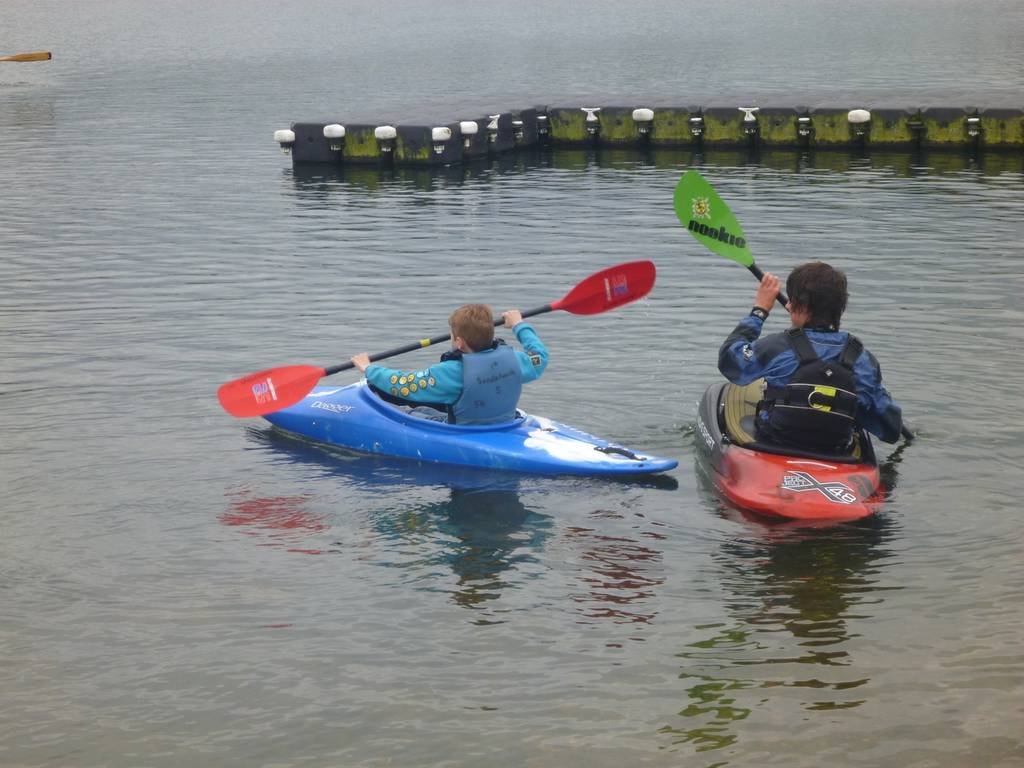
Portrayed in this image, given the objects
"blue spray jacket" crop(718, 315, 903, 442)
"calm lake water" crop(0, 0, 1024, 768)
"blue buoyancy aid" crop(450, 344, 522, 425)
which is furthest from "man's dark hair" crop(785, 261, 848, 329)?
"blue buoyancy aid" crop(450, 344, 522, 425)

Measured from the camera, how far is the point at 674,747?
255 inches

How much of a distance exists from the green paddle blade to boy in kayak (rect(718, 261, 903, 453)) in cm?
178

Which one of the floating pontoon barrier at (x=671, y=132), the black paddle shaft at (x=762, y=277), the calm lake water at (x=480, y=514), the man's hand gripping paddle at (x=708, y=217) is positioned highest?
the floating pontoon barrier at (x=671, y=132)

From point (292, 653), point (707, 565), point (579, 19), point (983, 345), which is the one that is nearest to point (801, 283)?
point (707, 565)

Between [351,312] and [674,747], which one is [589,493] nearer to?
[674,747]

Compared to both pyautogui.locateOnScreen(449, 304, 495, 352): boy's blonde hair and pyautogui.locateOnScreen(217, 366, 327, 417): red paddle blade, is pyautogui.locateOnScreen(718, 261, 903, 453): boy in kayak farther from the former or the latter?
pyautogui.locateOnScreen(217, 366, 327, 417): red paddle blade

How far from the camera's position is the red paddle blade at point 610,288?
38.6 feet

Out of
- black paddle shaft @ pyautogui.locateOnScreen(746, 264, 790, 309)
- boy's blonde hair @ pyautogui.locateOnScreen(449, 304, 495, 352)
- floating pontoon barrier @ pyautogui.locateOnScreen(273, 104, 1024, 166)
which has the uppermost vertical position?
floating pontoon barrier @ pyautogui.locateOnScreen(273, 104, 1024, 166)

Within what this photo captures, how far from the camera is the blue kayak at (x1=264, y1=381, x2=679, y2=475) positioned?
10094 mm

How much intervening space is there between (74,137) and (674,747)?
2955 cm

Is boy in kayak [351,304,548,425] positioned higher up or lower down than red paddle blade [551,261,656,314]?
lower down

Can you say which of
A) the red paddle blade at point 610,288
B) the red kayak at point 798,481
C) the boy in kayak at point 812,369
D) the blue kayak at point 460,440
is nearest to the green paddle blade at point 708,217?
the red paddle blade at point 610,288

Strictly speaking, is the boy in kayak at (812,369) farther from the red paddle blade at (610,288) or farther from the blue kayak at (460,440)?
the red paddle blade at (610,288)

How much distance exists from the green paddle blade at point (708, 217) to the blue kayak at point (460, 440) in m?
1.89
